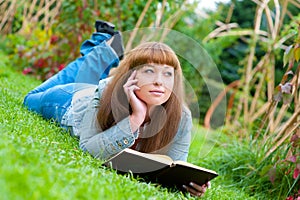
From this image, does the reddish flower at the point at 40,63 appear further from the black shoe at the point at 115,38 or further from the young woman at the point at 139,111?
the young woman at the point at 139,111

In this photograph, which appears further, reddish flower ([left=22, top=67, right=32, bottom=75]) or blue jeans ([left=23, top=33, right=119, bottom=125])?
reddish flower ([left=22, top=67, right=32, bottom=75])

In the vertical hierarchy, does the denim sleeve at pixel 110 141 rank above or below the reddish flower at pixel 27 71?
above

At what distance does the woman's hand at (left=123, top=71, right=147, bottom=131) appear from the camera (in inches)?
87.8

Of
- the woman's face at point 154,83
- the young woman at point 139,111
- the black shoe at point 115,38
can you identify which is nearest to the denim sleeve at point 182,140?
the young woman at point 139,111

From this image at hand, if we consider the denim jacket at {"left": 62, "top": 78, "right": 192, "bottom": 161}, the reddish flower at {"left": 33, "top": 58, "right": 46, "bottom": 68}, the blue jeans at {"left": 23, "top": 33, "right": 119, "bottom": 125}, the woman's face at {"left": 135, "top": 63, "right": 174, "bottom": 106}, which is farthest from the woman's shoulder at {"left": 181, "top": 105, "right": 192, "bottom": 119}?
the reddish flower at {"left": 33, "top": 58, "right": 46, "bottom": 68}

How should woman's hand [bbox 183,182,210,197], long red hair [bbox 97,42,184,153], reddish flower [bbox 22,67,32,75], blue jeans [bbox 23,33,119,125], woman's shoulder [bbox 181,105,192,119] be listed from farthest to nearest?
reddish flower [bbox 22,67,32,75] < blue jeans [bbox 23,33,119,125] < woman's shoulder [bbox 181,105,192,119] < long red hair [bbox 97,42,184,153] < woman's hand [bbox 183,182,210,197]

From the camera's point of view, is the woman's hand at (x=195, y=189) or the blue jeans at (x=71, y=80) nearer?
the woman's hand at (x=195, y=189)

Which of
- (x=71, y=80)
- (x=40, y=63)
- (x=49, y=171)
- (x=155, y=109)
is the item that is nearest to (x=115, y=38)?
(x=71, y=80)

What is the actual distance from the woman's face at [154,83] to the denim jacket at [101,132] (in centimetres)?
14

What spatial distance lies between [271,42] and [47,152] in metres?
3.87

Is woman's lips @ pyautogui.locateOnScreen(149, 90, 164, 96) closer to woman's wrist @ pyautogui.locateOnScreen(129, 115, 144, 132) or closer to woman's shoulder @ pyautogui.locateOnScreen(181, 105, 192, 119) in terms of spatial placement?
→ woman's wrist @ pyautogui.locateOnScreen(129, 115, 144, 132)

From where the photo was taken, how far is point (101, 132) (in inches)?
90.8

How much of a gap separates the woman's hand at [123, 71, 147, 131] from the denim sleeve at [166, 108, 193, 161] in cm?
24

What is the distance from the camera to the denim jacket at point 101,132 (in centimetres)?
220
